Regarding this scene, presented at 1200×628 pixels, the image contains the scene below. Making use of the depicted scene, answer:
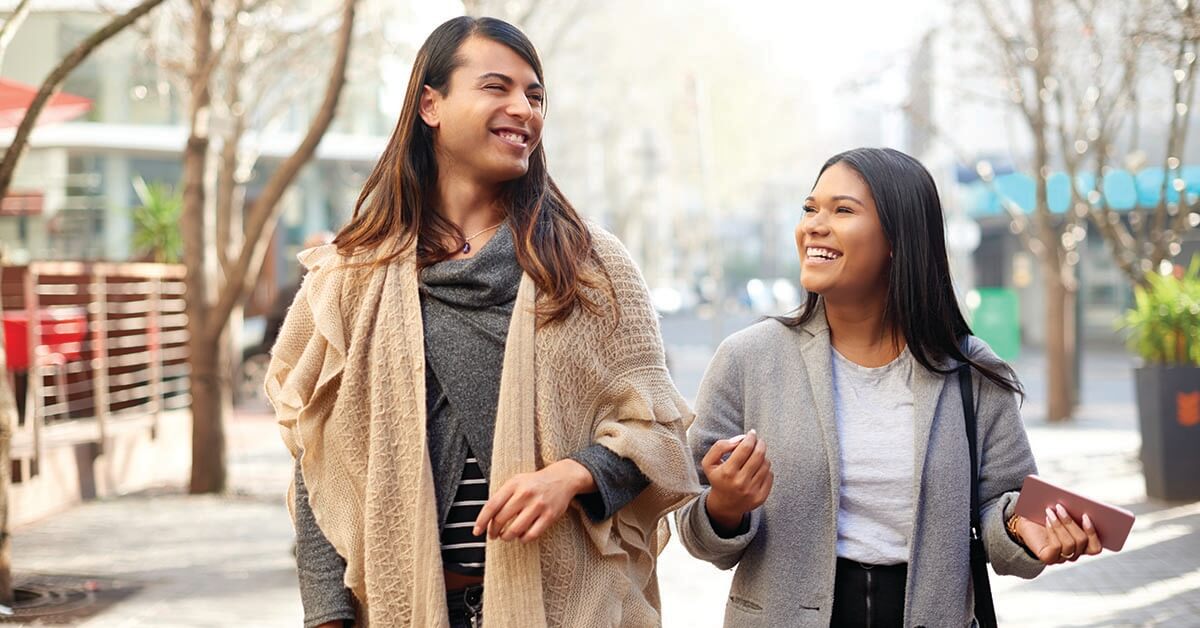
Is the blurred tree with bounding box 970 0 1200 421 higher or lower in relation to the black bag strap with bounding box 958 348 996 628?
higher

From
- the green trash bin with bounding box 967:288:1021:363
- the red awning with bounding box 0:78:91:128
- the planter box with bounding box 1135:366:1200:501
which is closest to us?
the planter box with bounding box 1135:366:1200:501

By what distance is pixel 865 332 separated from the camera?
3.68 metres

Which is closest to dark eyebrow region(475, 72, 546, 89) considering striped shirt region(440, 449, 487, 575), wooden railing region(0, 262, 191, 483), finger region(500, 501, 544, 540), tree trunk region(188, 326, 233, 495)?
striped shirt region(440, 449, 487, 575)

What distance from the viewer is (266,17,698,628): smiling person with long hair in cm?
305

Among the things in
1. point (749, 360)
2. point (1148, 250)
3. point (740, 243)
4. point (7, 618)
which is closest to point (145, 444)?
point (7, 618)

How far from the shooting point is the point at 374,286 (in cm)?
319

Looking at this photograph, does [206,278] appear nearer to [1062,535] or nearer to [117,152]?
[1062,535]

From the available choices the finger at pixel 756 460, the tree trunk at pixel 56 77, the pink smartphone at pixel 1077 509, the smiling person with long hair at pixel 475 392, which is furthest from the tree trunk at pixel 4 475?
the pink smartphone at pixel 1077 509

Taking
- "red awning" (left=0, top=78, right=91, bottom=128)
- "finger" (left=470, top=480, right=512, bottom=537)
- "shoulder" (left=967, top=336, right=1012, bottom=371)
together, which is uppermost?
"red awning" (left=0, top=78, right=91, bottom=128)

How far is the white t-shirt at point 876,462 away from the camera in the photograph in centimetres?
345

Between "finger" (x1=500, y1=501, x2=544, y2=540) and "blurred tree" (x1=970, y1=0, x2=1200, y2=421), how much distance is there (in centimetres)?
1180

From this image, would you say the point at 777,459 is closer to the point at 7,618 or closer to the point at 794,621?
the point at 794,621

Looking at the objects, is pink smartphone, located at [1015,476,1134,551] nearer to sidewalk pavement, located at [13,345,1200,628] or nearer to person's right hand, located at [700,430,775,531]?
person's right hand, located at [700,430,775,531]

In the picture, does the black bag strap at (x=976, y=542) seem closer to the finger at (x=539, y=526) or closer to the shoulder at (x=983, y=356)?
the shoulder at (x=983, y=356)
